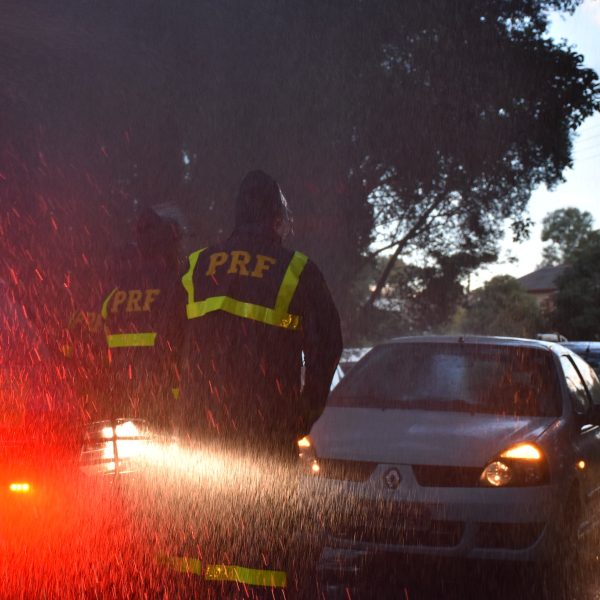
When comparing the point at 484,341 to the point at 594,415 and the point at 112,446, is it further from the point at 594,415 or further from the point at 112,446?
the point at 112,446

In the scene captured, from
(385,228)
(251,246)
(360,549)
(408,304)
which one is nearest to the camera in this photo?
(251,246)

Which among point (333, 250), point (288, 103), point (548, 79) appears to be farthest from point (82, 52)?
point (548, 79)

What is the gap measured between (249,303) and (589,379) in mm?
A: 5128

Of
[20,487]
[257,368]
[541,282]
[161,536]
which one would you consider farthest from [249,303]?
[541,282]

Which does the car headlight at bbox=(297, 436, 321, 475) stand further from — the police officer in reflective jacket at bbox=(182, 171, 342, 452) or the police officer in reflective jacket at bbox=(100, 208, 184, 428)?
the police officer in reflective jacket at bbox=(182, 171, 342, 452)

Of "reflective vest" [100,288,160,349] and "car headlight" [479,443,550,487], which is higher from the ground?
"reflective vest" [100,288,160,349]

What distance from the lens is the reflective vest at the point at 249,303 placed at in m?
3.64

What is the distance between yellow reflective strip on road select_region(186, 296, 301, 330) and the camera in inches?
143

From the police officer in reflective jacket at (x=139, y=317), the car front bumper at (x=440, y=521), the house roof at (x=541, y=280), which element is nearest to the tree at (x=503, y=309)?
the house roof at (x=541, y=280)

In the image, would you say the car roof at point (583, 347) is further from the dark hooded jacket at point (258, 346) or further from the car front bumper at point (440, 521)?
the dark hooded jacket at point (258, 346)

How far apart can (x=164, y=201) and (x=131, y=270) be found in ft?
52.4

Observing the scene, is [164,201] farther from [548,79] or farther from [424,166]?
[548,79]

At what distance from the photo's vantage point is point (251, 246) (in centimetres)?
379

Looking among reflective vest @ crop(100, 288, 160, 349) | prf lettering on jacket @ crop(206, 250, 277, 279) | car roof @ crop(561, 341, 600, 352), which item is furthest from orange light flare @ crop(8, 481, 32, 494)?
car roof @ crop(561, 341, 600, 352)
